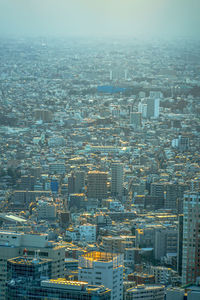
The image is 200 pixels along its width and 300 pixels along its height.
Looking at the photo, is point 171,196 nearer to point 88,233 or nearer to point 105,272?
point 88,233

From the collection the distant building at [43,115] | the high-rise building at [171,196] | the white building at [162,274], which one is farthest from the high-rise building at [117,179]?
the distant building at [43,115]

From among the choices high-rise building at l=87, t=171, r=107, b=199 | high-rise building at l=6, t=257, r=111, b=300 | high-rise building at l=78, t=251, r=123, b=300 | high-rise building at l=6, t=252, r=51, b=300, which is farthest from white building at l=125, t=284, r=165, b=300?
high-rise building at l=87, t=171, r=107, b=199

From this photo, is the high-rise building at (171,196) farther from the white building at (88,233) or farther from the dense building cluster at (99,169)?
the white building at (88,233)

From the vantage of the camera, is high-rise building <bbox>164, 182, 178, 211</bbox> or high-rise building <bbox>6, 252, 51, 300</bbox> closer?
high-rise building <bbox>6, 252, 51, 300</bbox>

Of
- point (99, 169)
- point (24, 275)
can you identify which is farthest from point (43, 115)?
point (24, 275)

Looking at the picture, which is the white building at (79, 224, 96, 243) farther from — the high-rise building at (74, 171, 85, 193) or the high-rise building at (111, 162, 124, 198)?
the high-rise building at (74, 171, 85, 193)

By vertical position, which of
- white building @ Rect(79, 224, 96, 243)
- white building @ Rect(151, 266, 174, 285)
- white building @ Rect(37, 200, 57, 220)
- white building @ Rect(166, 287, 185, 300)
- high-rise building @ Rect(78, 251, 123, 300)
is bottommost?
white building @ Rect(37, 200, 57, 220)
